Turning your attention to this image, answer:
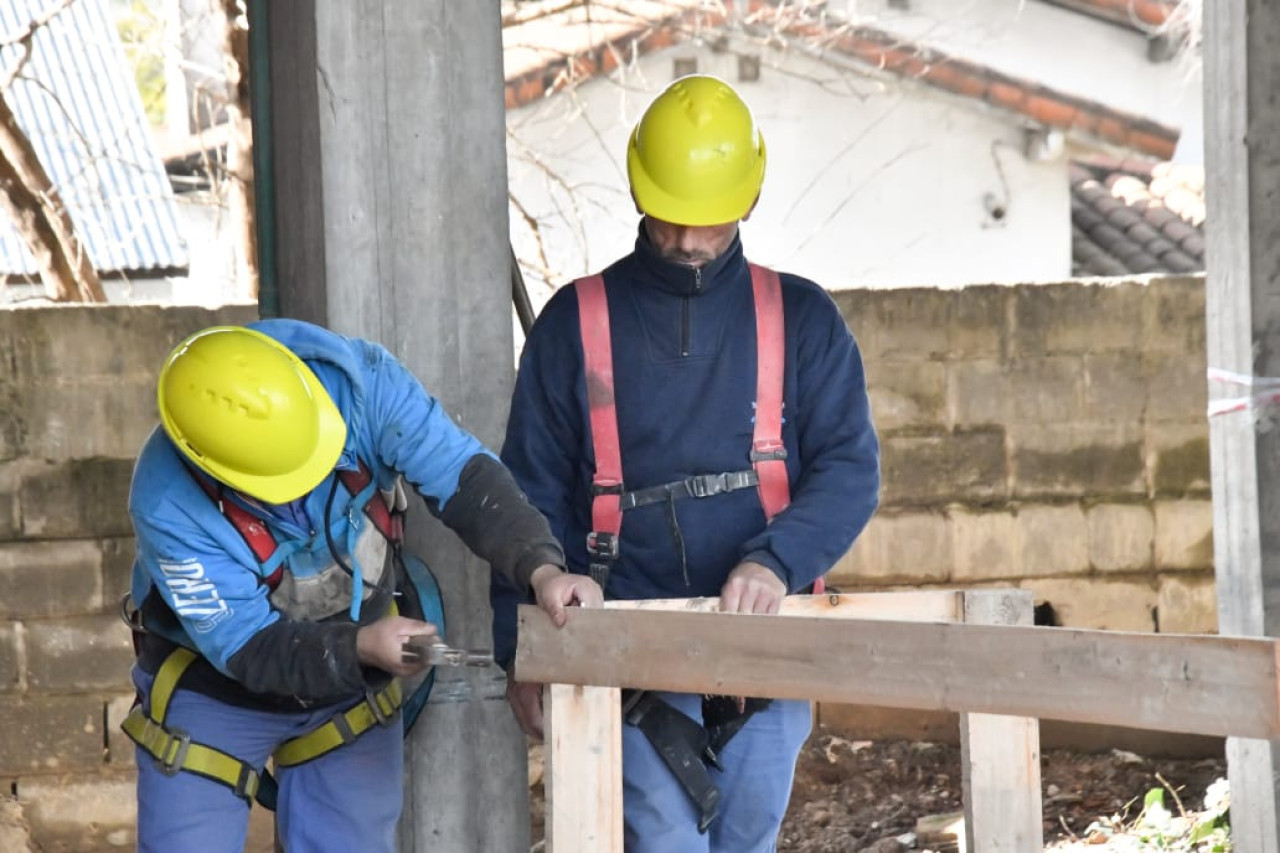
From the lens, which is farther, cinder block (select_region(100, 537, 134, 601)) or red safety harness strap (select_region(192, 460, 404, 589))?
cinder block (select_region(100, 537, 134, 601))

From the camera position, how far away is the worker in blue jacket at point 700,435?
337 cm

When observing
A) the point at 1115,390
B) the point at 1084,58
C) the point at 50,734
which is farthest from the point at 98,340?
the point at 1084,58

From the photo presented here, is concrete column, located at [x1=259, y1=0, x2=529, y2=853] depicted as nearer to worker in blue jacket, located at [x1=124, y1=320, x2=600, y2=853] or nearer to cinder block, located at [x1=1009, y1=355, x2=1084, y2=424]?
worker in blue jacket, located at [x1=124, y1=320, x2=600, y2=853]

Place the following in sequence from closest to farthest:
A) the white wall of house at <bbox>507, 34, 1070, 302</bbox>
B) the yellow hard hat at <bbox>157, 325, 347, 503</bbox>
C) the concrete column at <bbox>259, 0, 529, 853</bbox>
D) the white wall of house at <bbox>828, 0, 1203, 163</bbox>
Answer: the yellow hard hat at <bbox>157, 325, 347, 503</bbox>
the concrete column at <bbox>259, 0, 529, 853</bbox>
the white wall of house at <bbox>507, 34, 1070, 302</bbox>
the white wall of house at <bbox>828, 0, 1203, 163</bbox>

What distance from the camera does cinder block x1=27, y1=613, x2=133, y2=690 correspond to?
5496mm

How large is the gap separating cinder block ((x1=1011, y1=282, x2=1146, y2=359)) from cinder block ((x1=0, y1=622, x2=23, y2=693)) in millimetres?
3368

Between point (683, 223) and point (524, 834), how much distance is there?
1545 millimetres

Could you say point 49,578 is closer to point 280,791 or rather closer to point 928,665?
point 280,791

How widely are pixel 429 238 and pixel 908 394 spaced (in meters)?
2.41

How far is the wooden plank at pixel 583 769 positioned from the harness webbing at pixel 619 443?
0.45 m

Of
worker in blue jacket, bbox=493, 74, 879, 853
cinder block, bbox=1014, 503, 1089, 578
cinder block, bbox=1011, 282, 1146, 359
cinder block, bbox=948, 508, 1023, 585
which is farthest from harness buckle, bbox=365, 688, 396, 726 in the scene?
cinder block, bbox=1011, 282, 1146, 359

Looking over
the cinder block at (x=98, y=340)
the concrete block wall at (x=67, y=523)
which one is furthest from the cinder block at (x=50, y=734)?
the cinder block at (x=98, y=340)

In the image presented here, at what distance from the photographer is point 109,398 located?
550cm

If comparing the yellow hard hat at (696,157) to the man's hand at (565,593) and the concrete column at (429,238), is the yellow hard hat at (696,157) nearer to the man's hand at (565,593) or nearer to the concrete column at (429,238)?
the concrete column at (429,238)
